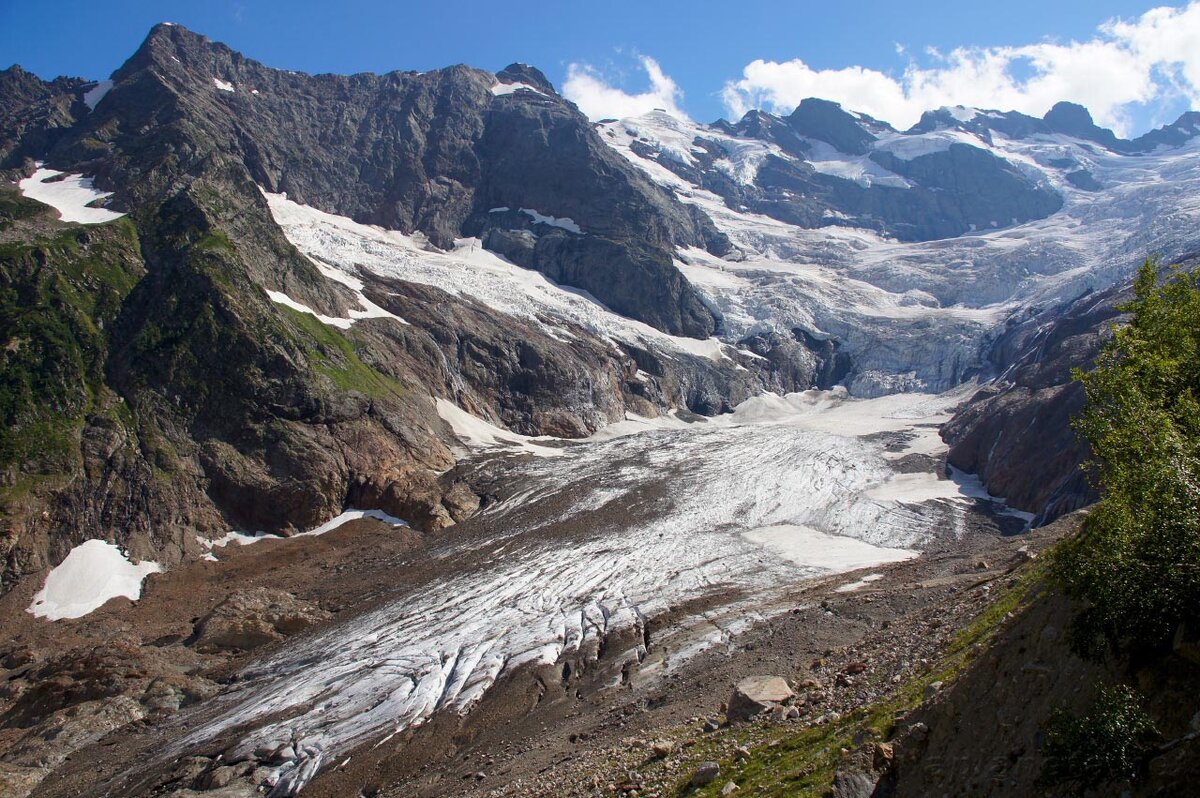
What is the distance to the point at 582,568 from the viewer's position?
43.4m

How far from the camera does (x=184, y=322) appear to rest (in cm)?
6203

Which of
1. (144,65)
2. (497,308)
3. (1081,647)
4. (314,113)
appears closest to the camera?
(1081,647)

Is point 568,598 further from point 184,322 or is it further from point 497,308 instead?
point 497,308

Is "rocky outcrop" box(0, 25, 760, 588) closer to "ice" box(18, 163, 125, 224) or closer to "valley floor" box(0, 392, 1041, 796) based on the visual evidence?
"ice" box(18, 163, 125, 224)

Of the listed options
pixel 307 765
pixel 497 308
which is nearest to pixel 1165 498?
pixel 307 765

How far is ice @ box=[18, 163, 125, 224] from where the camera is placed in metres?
77.4

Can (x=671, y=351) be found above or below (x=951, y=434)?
above

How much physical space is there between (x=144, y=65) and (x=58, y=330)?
115m

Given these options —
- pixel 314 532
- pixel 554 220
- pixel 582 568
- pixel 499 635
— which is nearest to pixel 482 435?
pixel 314 532

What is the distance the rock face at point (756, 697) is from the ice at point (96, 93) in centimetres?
16012

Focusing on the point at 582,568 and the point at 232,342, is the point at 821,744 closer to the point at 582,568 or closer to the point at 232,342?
the point at 582,568

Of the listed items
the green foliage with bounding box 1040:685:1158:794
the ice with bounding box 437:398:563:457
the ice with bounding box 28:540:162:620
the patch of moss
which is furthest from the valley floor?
the patch of moss

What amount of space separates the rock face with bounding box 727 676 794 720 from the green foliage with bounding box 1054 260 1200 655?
8.08 meters

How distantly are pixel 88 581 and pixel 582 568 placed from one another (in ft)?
97.1
